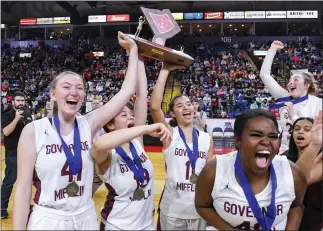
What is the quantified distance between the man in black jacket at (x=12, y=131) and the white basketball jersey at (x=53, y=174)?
2.79 metres

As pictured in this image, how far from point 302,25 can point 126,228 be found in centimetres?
2350

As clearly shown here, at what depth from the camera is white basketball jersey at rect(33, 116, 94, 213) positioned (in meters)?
1.85

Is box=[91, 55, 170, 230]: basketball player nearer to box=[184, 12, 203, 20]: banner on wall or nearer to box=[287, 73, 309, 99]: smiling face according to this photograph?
box=[287, 73, 309, 99]: smiling face

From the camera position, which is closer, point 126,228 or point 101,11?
point 126,228

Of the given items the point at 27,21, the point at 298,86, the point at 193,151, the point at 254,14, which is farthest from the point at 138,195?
the point at 27,21

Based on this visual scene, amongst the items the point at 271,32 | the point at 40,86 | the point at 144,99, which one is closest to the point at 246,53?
the point at 271,32

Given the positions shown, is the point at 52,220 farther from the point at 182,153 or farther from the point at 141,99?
the point at 182,153

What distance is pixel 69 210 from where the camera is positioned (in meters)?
1.89

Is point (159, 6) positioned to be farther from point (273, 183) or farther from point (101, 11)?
point (273, 183)

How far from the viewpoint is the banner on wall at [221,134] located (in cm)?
910

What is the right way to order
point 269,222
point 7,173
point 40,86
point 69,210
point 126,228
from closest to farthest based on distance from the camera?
point 269,222 < point 69,210 < point 126,228 < point 7,173 < point 40,86

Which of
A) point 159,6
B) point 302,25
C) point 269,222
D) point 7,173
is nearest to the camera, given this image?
point 269,222

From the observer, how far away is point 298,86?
2.59 meters

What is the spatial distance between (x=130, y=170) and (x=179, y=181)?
628mm
